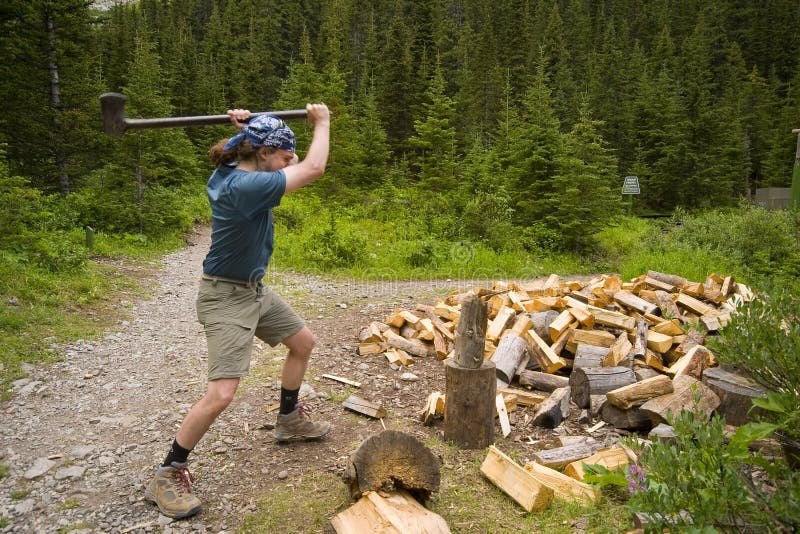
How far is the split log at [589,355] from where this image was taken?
5.18m

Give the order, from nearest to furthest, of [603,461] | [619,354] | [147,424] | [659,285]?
[603,461] → [147,424] → [619,354] → [659,285]

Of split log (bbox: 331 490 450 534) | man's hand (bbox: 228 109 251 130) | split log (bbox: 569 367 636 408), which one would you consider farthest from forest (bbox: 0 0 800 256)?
split log (bbox: 569 367 636 408)

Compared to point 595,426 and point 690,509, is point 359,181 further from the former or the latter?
point 690,509

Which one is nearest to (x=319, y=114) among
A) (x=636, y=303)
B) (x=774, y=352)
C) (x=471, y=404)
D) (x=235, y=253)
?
(x=235, y=253)

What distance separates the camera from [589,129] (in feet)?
48.0

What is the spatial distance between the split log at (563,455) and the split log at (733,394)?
1121mm

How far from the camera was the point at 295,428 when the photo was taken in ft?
13.3

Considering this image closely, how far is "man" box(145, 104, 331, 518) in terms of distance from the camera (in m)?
3.13

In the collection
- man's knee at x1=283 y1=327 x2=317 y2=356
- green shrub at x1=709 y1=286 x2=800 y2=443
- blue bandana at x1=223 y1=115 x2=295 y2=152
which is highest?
blue bandana at x1=223 y1=115 x2=295 y2=152

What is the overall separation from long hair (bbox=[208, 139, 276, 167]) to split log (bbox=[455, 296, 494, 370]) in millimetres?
1868

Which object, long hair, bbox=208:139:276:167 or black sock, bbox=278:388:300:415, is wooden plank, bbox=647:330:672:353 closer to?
black sock, bbox=278:388:300:415

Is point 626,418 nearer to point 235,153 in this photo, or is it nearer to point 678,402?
point 678,402

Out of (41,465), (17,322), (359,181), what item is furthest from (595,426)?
(359,181)

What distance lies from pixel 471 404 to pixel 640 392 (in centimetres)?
144
